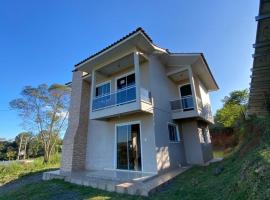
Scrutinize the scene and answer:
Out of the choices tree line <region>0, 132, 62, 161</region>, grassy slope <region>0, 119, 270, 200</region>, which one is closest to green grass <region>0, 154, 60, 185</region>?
grassy slope <region>0, 119, 270, 200</region>

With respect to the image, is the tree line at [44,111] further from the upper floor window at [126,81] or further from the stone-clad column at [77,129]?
the upper floor window at [126,81]

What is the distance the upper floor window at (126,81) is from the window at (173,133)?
3842mm

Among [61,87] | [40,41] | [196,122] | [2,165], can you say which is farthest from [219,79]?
[2,165]

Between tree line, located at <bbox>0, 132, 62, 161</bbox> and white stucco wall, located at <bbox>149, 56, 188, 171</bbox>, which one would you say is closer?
white stucco wall, located at <bbox>149, 56, 188, 171</bbox>

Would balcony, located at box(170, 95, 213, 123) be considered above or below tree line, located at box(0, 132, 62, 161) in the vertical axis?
above

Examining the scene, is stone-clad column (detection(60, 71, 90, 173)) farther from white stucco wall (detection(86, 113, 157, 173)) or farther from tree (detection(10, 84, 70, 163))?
tree (detection(10, 84, 70, 163))

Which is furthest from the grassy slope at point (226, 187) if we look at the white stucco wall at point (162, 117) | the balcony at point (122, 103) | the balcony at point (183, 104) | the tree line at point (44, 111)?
the tree line at point (44, 111)

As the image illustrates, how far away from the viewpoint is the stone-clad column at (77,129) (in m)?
11.5

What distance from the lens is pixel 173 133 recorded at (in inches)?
459

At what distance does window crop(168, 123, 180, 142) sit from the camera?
11250mm

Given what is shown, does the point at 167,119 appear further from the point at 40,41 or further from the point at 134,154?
the point at 40,41

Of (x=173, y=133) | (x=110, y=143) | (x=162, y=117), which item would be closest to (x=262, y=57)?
(x=162, y=117)

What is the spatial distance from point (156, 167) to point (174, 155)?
7.56 feet

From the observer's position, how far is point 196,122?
12.4 metres
